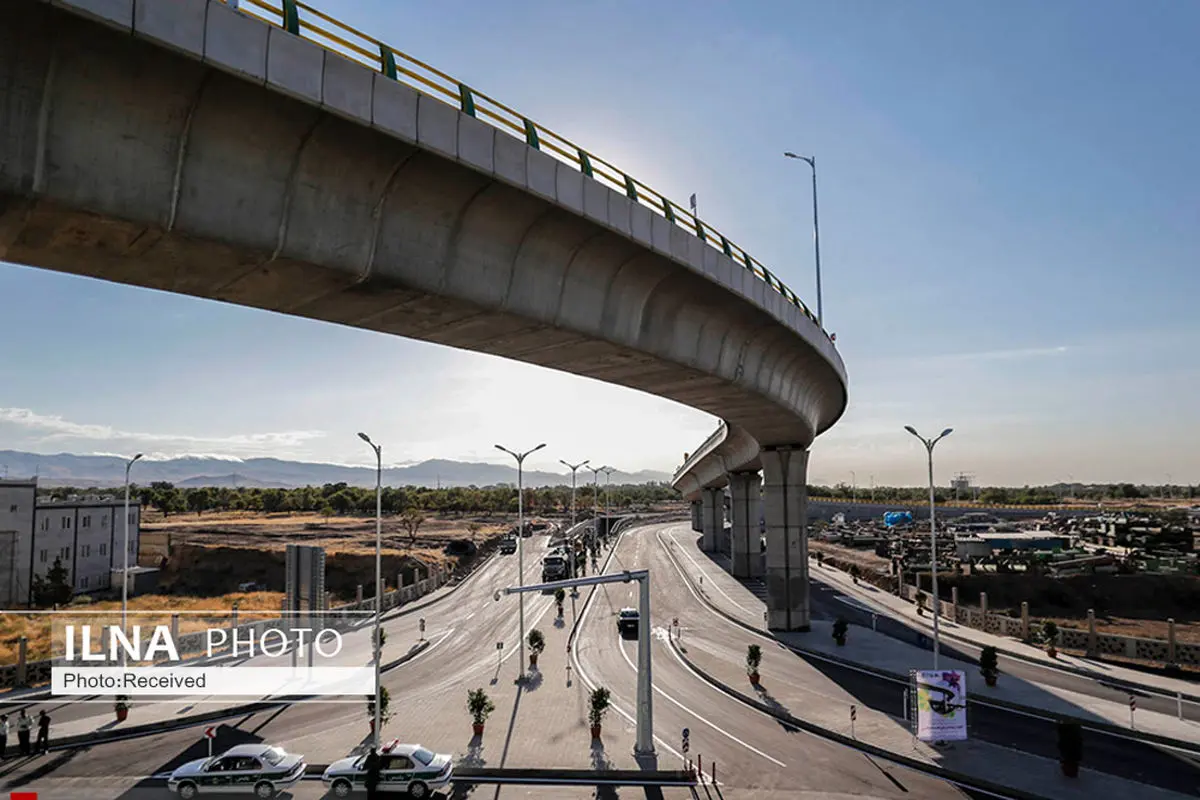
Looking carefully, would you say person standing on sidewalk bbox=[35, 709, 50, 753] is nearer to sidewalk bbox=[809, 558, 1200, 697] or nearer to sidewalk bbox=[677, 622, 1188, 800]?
sidewalk bbox=[677, 622, 1188, 800]

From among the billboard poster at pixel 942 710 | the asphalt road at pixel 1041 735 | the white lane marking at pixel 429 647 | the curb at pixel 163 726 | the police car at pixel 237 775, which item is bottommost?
the white lane marking at pixel 429 647

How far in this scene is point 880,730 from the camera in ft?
77.2

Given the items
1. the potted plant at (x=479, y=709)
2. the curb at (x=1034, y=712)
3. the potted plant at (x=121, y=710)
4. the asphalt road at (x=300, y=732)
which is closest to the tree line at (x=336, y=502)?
the asphalt road at (x=300, y=732)

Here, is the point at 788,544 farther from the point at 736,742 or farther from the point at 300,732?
the point at 300,732

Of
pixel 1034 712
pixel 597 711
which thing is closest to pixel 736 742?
pixel 597 711

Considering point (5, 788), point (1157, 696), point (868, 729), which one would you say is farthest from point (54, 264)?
point (1157, 696)

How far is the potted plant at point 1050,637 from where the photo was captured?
33844 millimetres

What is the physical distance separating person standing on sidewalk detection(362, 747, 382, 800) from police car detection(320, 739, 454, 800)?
0.19 m

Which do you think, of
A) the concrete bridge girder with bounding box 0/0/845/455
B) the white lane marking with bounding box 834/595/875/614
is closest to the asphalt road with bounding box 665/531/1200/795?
the white lane marking with bounding box 834/595/875/614

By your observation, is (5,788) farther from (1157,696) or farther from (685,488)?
(685,488)

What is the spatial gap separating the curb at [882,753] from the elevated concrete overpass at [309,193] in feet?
43.7

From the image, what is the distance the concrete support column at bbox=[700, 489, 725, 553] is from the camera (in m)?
87.1

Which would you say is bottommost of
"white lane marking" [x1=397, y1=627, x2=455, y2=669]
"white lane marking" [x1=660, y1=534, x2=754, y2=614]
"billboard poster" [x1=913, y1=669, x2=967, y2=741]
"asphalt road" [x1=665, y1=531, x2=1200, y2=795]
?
"white lane marking" [x1=660, y1=534, x2=754, y2=614]

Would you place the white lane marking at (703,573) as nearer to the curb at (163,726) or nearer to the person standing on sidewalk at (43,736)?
the curb at (163,726)
